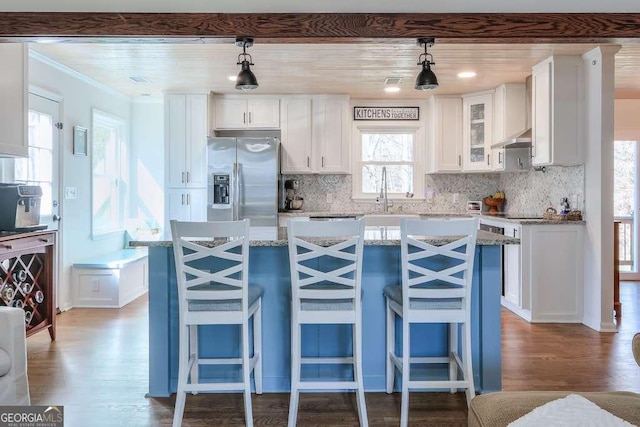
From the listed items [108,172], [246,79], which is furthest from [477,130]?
[108,172]

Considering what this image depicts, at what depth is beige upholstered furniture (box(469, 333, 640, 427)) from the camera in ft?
4.71

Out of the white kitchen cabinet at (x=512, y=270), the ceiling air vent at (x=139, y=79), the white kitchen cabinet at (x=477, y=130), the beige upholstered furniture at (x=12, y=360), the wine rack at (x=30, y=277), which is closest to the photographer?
the beige upholstered furniture at (x=12, y=360)

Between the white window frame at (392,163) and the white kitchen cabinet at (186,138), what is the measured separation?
1.99 meters

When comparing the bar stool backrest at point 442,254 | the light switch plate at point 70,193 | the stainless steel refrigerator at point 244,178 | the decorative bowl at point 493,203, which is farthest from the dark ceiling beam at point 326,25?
the decorative bowl at point 493,203

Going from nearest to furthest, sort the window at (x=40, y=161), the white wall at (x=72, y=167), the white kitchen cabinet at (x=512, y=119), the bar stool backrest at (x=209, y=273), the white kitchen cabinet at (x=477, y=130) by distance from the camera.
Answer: the bar stool backrest at (x=209, y=273)
the window at (x=40, y=161)
the white wall at (x=72, y=167)
the white kitchen cabinet at (x=512, y=119)
the white kitchen cabinet at (x=477, y=130)

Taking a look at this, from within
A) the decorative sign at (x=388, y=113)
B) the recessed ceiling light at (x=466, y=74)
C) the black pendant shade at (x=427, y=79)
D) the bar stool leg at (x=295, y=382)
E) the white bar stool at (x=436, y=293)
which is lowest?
the bar stool leg at (x=295, y=382)

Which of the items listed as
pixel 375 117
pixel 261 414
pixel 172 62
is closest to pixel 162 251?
pixel 261 414

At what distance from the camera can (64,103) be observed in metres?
4.71

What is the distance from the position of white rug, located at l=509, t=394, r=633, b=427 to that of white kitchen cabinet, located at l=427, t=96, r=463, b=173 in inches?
181

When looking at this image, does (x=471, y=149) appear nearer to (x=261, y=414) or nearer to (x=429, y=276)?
(x=429, y=276)

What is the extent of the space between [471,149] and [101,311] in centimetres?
466

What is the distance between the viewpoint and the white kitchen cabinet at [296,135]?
5785 mm

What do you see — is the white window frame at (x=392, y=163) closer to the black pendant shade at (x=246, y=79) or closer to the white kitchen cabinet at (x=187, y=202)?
the white kitchen cabinet at (x=187, y=202)

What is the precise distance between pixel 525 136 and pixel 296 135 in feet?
8.77
